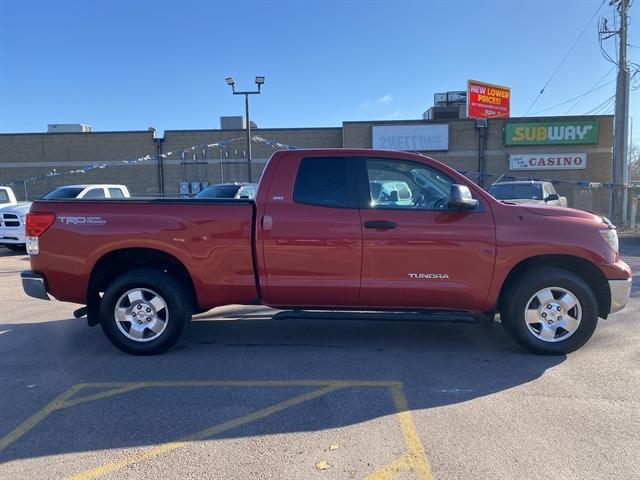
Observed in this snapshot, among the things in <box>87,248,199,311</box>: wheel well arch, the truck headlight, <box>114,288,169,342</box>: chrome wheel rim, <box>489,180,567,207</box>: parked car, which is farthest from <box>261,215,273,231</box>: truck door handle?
<box>489,180,567,207</box>: parked car

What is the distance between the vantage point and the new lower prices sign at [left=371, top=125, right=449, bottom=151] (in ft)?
88.5

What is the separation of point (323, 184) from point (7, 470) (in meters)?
3.32

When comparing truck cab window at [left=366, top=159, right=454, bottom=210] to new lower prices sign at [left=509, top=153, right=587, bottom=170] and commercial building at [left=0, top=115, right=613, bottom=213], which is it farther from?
new lower prices sign at [left=509, top=153, right=587, bottom=170]

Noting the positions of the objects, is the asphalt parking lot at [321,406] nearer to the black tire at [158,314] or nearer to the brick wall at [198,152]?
the black tire at [158,314]

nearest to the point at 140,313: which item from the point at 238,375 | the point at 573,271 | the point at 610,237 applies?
the point at 238,375

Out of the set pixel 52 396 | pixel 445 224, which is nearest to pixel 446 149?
pixel 445 224

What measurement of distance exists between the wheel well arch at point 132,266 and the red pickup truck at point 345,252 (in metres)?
0.03

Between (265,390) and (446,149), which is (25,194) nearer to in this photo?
(446,149)

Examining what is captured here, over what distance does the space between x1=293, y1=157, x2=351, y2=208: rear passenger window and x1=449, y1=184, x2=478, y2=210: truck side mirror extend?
970mm

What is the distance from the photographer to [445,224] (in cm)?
467

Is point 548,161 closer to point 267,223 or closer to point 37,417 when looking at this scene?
point 267,223

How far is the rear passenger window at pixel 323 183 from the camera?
15.9 ft

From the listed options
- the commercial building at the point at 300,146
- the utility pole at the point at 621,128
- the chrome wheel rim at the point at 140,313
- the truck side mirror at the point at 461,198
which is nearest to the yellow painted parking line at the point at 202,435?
the chrome wheel rim at the point at 140,313

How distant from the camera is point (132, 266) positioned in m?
5.27
